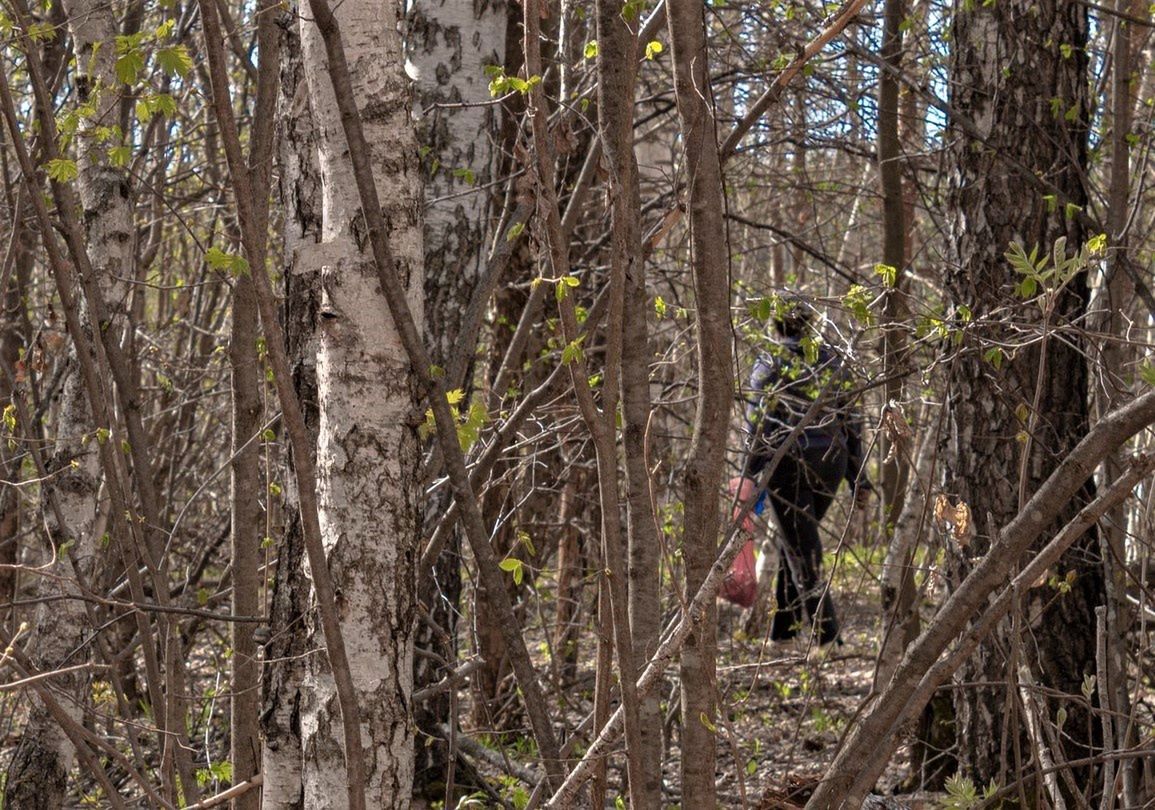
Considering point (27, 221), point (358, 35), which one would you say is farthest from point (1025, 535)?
point (27, 221)

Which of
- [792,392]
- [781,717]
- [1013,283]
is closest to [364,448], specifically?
[1013,283]

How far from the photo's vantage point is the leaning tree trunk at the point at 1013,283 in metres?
3.74

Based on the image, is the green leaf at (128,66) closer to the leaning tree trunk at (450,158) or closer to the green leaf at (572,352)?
the green leaf at (572,352)

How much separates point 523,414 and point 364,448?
0.80 metres

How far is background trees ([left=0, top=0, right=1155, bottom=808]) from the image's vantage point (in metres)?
2.03

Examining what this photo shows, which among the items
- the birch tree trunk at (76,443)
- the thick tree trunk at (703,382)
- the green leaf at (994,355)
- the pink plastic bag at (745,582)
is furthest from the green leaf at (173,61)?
the pink plastic bag at (745,582)

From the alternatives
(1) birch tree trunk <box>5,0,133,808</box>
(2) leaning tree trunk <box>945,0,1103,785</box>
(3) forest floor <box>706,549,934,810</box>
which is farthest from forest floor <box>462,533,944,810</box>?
(1) birch tree trunk <box>5,0,133,808</box>

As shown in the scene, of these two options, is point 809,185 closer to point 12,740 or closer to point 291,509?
point 291,509

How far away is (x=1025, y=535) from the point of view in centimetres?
197

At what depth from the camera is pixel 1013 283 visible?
3.80m

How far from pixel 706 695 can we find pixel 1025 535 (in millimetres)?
640

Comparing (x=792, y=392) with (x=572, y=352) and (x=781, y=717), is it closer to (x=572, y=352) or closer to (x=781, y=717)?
(x=781, y=717)

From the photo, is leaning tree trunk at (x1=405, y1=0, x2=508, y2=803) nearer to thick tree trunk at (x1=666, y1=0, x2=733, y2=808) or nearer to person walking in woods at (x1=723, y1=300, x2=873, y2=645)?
person walking in woods at (x1=723, y1=300, x2=873, y2=645)

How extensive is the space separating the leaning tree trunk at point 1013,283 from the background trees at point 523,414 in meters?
0.01
